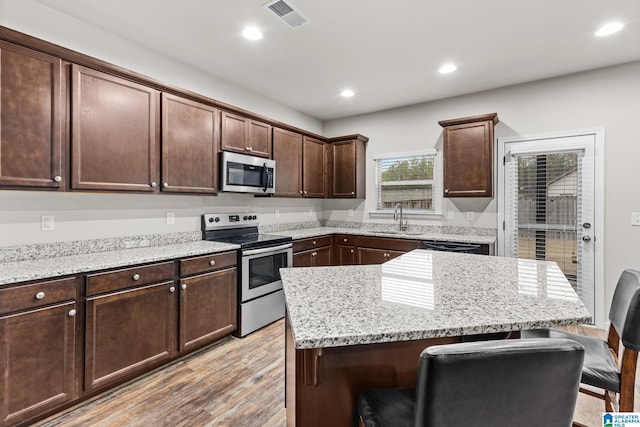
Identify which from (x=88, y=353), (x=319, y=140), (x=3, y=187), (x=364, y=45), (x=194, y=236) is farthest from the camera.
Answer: (x=319, y=140)

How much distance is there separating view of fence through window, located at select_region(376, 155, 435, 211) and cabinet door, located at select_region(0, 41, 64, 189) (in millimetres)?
3880

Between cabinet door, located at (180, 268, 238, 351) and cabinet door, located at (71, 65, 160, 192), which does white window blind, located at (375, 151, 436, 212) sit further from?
cabinet door, located at (71, 65, 160, 192)

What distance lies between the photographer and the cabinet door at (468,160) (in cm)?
362

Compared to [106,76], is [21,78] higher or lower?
lower

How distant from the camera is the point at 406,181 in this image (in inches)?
181

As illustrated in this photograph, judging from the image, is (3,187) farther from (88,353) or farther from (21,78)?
(88,353)

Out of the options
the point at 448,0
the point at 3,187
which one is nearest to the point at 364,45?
the point at 448,0

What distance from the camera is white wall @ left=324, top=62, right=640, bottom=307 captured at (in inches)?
124

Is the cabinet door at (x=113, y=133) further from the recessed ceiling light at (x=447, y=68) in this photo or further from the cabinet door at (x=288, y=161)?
the recessed ceiling light at (x=447, y=68)

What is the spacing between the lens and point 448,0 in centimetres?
222

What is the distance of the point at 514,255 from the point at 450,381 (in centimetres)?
370

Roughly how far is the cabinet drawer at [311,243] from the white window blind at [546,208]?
228 cm

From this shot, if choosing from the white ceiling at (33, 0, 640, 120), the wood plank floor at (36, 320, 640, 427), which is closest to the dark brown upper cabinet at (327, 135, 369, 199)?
the white ceiling at (33, 0, 640, 120)

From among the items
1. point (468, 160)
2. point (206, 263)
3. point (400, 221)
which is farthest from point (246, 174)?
point (468, 160)
